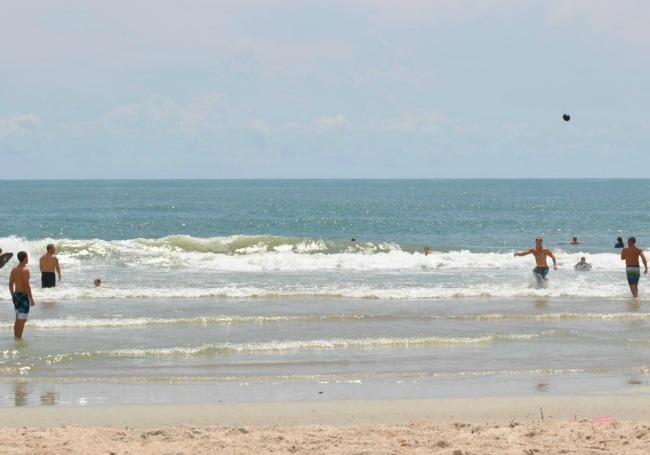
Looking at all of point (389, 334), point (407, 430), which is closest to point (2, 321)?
point (389, 334)

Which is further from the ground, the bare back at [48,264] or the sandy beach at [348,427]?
the bare back at [48,264]

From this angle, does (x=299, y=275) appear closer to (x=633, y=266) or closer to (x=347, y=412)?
(x=633, y=266)

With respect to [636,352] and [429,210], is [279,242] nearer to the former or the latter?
[636,352]

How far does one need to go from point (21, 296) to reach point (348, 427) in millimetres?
7914

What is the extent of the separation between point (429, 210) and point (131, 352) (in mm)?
62082

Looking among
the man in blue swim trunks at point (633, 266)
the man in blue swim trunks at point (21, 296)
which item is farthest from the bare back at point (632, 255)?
the man in blue swim trunks at point (21, 296)

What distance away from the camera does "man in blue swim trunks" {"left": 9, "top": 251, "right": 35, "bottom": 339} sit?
558 inches

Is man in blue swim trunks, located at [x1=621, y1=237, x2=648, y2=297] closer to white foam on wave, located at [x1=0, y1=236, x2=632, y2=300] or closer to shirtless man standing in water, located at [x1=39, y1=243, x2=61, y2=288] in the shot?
white foam on wave, located at [x1=0, y1=236, x2=632, y2=300]

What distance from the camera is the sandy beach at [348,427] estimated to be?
24.3ft

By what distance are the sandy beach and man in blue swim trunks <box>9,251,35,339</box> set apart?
506 cm

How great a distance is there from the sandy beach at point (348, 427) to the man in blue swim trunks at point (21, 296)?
5056 mm

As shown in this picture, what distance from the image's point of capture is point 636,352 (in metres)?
13.2

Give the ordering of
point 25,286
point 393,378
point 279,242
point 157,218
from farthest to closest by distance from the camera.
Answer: point 157,218 < point 279,242 < point 25,286 < point 393,378

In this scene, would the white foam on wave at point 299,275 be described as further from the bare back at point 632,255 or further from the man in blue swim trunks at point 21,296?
the man in blue swim trunks at point 21,296
